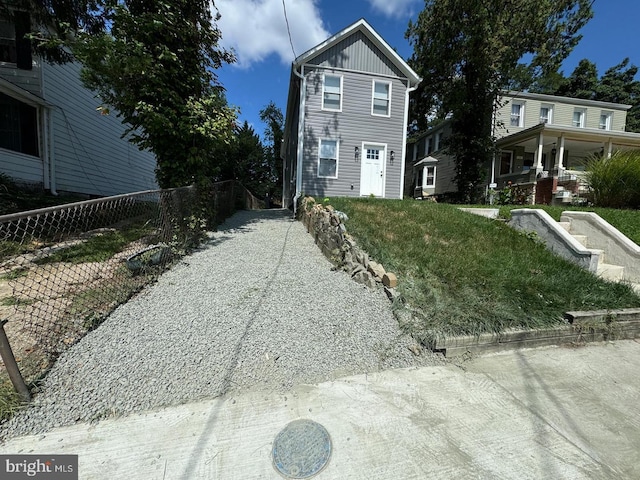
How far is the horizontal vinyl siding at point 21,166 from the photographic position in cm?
745

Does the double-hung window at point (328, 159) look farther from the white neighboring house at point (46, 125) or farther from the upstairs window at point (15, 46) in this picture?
the upstairs window at point (15, 46)

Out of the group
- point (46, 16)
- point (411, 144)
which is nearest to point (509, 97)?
point (411, 144)

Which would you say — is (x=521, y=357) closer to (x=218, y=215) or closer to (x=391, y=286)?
(x=391, y=286)

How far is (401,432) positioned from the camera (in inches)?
Answer: 76.8

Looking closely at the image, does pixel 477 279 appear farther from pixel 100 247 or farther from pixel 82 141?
pixel 82 141

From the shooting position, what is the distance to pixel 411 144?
23.3 meters

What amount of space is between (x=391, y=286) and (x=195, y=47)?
6.34 metres

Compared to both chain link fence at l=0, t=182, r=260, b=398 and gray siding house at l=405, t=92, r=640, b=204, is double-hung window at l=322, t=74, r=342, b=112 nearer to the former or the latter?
chain link fence at l=0, t=182, r=260, b=398

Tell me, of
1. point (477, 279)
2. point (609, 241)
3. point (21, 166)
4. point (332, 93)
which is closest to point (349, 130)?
point (332, 93)

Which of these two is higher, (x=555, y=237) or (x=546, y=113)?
(x=546, y=113)

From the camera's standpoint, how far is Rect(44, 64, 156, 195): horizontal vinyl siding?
8984mm

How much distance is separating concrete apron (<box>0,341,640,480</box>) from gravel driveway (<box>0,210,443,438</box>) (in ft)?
0.49

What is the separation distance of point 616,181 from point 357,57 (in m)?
9.20

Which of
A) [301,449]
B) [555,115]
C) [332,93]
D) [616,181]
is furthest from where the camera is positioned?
[555,115]
